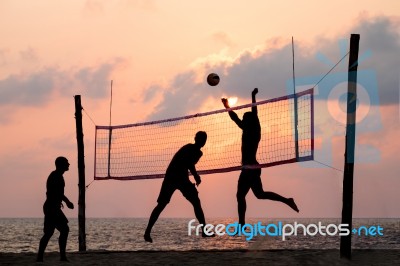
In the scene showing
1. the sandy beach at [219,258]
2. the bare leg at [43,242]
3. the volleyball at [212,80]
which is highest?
the volleyball at [212,80]

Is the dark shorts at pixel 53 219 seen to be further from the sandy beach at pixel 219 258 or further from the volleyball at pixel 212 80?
the volleyball at pixel 212 80

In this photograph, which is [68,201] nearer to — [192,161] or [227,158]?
[192,161]

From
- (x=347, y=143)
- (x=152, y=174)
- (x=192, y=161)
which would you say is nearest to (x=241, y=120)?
(x=192, y=161)

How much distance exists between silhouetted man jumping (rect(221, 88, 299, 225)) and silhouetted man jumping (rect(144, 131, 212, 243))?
0.79 metres

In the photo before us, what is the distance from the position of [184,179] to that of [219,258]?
5.62ft

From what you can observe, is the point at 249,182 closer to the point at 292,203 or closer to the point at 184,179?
the point at 292,203

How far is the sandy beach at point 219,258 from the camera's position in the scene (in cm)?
1373

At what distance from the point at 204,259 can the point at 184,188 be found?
57.6 inches

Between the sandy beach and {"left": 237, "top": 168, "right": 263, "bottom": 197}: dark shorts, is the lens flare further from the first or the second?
the sandy beach

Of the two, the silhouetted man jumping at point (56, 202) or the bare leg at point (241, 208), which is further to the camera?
the bare leg at point (241, 208)

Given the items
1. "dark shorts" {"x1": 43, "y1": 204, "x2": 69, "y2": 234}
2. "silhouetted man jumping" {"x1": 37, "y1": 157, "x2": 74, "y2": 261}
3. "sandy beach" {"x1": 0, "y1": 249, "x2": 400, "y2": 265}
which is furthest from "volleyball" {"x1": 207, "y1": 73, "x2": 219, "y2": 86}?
"dark shorts" {"x1": 43, "y1": 204, "x2": 69, "y2": 234}

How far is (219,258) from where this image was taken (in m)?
14.1


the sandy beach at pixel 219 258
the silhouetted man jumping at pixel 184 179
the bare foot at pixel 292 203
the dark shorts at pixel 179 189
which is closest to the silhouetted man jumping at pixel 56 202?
the sandy beach at pixel 219 258

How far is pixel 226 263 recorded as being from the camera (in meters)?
13.5
